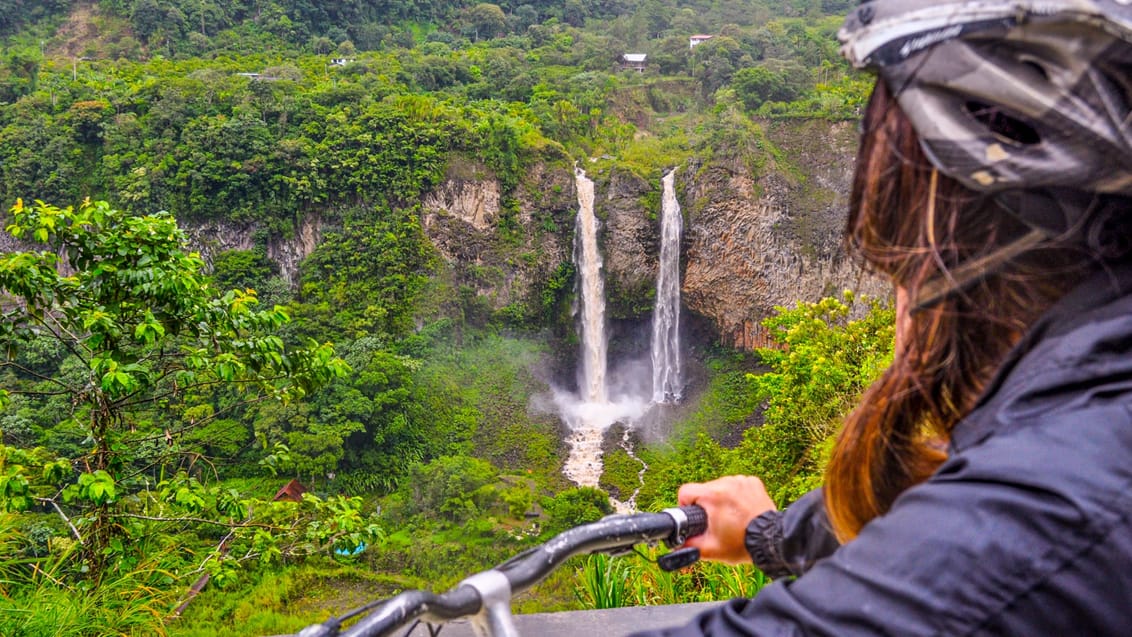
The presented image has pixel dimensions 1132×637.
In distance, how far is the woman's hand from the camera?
3.45 feet

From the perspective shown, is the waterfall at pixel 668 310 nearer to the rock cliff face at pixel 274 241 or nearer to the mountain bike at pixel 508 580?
the rock cliff face at pixel 274 241

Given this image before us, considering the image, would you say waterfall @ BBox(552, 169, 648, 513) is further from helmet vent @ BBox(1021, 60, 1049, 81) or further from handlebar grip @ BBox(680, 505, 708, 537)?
helmet vent @ BBox(1021, 60, 1049, 81)

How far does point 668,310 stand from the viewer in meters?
22.2

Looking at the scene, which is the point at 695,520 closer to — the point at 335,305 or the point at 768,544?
the point at 768,544

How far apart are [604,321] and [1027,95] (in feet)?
71.7

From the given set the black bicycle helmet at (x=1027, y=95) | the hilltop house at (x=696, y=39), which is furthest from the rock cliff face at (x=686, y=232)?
the black bicycle helmet at (x=1027, y=95)

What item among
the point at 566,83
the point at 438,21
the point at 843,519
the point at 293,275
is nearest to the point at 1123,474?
the point at 843,519

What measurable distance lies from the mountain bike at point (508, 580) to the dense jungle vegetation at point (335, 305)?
5.29 ft

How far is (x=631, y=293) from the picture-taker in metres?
22.1

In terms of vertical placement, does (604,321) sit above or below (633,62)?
below

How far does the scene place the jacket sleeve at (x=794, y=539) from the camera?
0.95m

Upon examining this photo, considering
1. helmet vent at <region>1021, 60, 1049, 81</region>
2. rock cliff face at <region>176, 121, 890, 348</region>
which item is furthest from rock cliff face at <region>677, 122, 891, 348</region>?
helmet vent at <region>1021, 60, 1049, 81</region>

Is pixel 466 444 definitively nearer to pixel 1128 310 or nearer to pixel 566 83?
pixel 566 83

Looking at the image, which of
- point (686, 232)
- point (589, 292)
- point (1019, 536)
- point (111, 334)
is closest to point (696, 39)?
point (686, 232)
